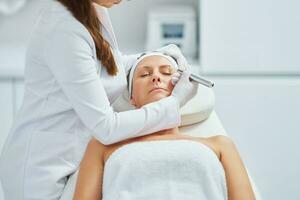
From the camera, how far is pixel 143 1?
10.4 feet

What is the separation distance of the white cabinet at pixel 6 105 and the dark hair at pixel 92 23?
4.24 ft

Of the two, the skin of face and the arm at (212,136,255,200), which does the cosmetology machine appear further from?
the arm at (212,136,255,200)

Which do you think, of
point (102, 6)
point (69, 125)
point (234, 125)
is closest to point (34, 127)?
point (69, 125)

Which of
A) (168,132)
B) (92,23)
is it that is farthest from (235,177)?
(92,23)

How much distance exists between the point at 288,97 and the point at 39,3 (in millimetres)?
1490

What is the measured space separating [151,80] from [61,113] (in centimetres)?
34

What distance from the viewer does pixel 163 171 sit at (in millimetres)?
1598

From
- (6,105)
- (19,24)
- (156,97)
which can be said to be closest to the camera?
(156,97)

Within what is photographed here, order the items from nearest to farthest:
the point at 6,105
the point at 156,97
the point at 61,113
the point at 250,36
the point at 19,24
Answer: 1. the point at 61,113
2. the point at 156,97
3. the point at 250,36
4. the point at 6,105
5. the point at 19,24

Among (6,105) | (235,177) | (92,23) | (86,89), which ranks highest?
(92,23)

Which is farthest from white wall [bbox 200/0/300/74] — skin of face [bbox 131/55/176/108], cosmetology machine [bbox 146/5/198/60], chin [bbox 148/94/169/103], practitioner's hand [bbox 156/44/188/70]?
chin [bbox 148/94/169/103]

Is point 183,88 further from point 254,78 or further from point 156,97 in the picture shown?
point 254,78

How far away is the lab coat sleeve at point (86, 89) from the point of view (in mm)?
1576

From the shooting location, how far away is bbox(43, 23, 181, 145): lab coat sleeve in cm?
158
